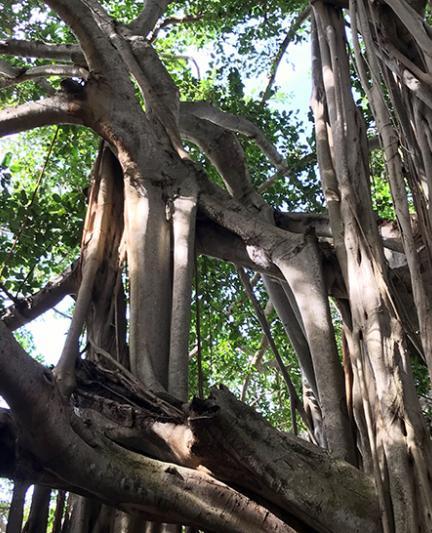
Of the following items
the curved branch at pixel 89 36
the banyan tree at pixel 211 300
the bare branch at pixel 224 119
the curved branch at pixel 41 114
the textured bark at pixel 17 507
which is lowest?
the textured bark at pixel 17 507

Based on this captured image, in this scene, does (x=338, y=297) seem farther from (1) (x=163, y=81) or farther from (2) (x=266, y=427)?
(1) (x=163, y=81)

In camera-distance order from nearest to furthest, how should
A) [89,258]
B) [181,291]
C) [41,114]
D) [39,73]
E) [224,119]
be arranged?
[181,291]
[89,258]
[41,114]
[39,73]
[224,119]

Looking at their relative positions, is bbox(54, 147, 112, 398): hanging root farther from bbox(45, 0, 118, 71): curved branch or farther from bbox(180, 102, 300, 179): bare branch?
bbox(180, 102, 300, 179): bare branch

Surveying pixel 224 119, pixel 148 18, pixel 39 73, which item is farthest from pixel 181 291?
pixel 148 18

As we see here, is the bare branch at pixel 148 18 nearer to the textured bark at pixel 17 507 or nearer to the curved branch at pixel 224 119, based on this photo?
the curved branch at pixel 224 119

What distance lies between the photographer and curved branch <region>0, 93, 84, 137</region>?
3633 millimetres

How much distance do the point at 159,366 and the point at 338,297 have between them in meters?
0.88

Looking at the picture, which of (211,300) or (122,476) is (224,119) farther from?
(122,476)

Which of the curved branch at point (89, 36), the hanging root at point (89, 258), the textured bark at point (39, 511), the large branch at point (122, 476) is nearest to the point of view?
the large branch at point (122, 476)

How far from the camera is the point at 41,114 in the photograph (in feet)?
12.0

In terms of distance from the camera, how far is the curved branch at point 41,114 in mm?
3633

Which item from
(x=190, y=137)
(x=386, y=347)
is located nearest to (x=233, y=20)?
(x=190, y=137)

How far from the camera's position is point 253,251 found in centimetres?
322

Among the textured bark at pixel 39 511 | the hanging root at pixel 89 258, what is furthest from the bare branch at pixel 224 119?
the textured bark at pixel 39 511
